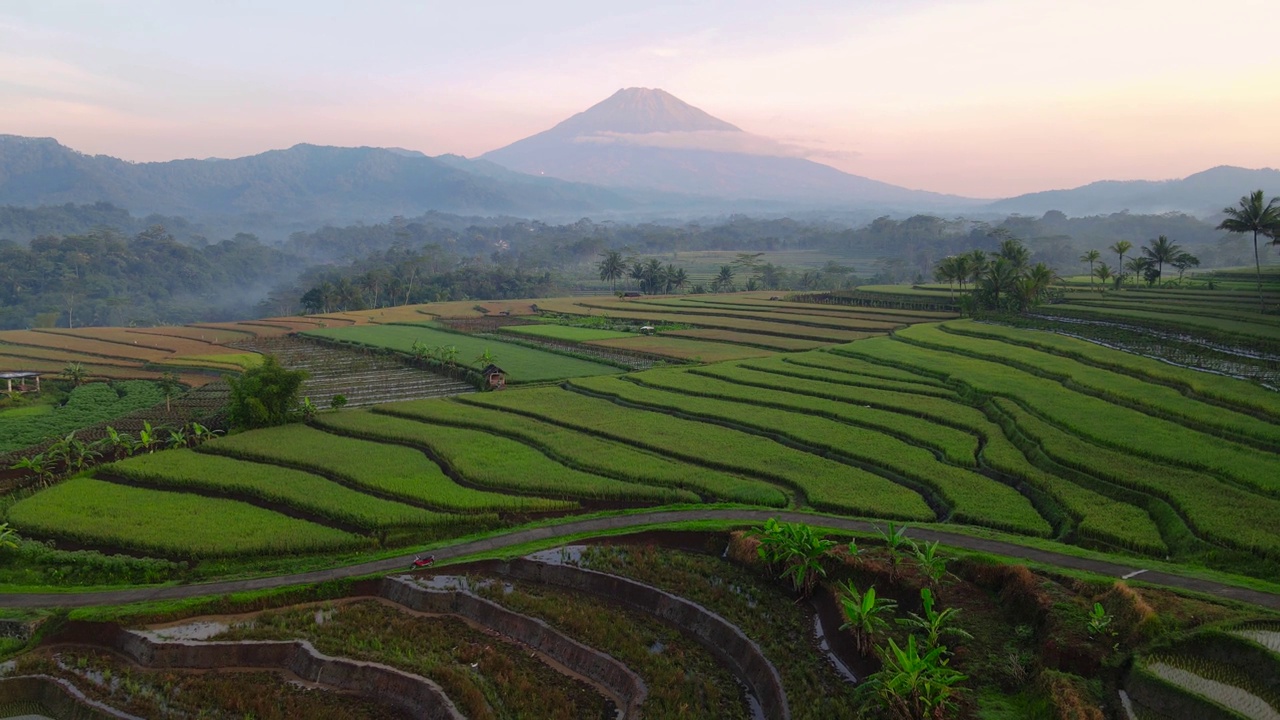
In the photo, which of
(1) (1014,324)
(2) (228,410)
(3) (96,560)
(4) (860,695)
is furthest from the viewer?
(1) (1014,324)

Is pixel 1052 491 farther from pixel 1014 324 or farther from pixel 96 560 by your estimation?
pixel 1014 324

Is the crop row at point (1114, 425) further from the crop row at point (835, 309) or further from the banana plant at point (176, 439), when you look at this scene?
the banana plant at point (176, 439)

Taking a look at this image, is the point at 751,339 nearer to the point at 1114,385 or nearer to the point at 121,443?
the point at 1114,385

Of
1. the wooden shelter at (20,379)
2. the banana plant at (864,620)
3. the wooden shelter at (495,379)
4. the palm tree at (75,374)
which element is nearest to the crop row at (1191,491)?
the banana plant at (864,620)

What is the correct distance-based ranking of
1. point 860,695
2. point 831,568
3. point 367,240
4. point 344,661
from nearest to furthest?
point 860,695
point 344,661
point 831,568
point 367,240

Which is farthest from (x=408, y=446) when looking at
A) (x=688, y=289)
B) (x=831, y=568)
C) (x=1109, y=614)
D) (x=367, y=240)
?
(x=367, y=240)

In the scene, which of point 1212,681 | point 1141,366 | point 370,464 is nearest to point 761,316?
point 1141,366

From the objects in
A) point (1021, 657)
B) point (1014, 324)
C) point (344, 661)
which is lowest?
point (344, 661)
